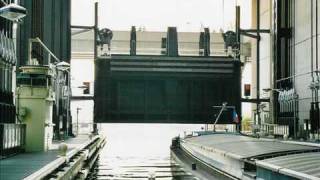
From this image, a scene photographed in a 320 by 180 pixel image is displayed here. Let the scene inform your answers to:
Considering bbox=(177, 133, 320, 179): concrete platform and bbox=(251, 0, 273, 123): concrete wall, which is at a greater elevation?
bbox=(251, 0, 273, 123): concrete wall

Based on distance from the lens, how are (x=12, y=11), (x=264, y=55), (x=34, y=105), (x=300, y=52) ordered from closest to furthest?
(x=12, y=11) → (x=34, y=105) → (x=300, y=52) → (x=264, y=55)

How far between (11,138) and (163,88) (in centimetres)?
4453

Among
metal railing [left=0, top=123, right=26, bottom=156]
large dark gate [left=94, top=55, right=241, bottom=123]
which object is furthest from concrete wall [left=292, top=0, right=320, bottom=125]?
metal railing [left=0, top=123, right=26, bottom=156]

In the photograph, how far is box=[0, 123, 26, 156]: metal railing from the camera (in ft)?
79.5

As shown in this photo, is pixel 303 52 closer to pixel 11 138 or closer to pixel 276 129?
pixel 276 129

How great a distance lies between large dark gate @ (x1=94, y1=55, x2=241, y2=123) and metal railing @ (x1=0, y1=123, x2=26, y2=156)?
3852 cm

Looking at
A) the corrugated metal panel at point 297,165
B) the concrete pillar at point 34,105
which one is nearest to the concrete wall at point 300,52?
the concrete pillar at point 34,105

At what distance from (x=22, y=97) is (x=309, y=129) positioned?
41.5 meters

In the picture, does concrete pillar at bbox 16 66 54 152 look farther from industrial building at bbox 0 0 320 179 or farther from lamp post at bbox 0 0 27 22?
lamp post at bbox 0 0 27 22

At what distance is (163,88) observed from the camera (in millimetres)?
70062

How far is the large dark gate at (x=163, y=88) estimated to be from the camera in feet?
226

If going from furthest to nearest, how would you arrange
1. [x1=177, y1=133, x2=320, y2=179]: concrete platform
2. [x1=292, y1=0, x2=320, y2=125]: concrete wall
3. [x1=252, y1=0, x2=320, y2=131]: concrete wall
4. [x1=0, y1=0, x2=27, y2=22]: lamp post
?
[x1=252, y1=0, x2=320, y2=131]: concrete wall < [x1=292, y1=0, x2=320, y2=125]: concrete wall < [x1=0, y1=0, x2=27, y2=22]: lamp post < [x1=177, y1=133, x2=320, y2=179]: concrete platform

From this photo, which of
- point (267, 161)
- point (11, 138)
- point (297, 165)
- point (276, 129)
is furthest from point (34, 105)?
point (276, 129)

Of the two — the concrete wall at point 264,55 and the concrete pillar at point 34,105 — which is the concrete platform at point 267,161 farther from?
the concrete wall at point 264,55
